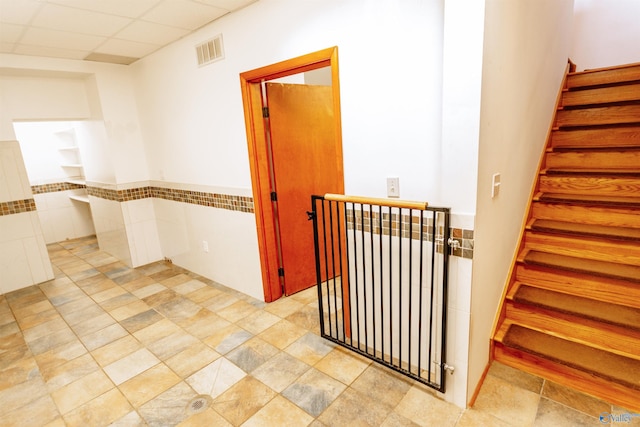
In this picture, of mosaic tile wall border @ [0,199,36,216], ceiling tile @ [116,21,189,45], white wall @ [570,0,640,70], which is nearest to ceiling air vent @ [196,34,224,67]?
ceiling tile @ [116,21,189,45]

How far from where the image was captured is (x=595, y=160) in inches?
109

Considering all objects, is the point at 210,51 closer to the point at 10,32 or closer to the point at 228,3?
the point at 228,3

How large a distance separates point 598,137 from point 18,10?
187 inches

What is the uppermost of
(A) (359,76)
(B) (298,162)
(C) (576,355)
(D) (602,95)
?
(A) (359,76)

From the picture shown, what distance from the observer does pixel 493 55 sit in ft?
5.15

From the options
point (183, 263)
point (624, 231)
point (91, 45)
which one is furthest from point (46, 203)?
point (624, 231)

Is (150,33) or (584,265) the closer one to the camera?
(584,265)

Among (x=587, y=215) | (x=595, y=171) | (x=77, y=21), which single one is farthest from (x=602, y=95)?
(x=77, y=21)

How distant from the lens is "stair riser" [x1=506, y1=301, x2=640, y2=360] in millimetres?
1883

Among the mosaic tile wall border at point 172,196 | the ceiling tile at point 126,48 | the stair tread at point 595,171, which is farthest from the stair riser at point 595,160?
the ceiling tile at point 126,48

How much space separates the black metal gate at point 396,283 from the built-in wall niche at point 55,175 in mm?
5059

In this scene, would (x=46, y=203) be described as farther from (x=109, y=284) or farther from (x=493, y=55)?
(x=493, y=55)

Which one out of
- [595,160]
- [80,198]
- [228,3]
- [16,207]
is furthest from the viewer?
[80,198]

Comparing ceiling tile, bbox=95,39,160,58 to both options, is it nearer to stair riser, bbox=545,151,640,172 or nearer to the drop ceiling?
the drop ceiling
